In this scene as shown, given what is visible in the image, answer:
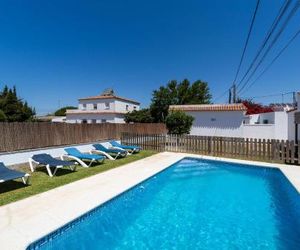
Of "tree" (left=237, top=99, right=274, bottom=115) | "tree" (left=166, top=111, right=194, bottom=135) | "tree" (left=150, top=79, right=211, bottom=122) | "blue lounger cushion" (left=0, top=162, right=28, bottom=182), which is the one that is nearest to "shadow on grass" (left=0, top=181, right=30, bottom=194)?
"blue lounger cushion" (left=0, top=162, right=28, bottom=182)

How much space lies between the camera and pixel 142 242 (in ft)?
15.0

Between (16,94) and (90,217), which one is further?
(16,94)

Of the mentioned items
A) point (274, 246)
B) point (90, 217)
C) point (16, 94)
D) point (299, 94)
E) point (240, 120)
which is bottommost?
point (274, 246)

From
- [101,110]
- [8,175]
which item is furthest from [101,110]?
[8,175]

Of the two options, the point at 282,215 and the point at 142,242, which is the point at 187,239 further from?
the point at 282,215

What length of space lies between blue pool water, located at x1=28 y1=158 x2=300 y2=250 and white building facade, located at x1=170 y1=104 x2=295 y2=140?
44.2 feet

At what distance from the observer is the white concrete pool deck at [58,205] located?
404 cm

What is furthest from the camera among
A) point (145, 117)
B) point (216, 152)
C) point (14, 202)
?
point (145, 117)

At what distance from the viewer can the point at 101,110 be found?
37.8 metres

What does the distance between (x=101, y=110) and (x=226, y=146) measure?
2832cm

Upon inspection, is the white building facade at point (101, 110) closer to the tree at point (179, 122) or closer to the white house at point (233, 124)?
the white house at point (233, 124)

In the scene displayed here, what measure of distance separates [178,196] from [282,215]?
10.4 ft

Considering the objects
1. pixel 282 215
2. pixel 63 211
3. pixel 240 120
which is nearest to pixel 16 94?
pixel 240 120

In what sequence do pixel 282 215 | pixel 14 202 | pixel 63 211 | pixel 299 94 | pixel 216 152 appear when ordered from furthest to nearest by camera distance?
1. pixel 216 152
2. pixel 299 94
3. pixel 282 215
4. pixel 14 202
5. pixel 63 211
